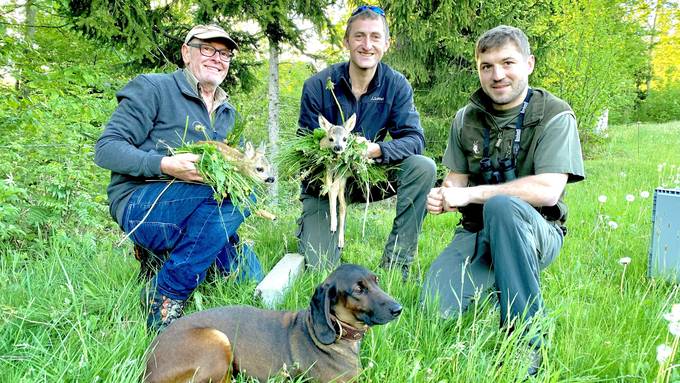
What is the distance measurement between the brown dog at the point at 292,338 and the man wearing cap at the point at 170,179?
0.73 metres

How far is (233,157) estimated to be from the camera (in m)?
3.62

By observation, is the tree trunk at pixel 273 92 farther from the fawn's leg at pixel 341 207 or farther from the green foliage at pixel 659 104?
the green foliage at pixel 659 104

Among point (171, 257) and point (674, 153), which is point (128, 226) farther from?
point (674, 153)

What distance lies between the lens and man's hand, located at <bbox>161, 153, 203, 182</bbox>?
3412 mm

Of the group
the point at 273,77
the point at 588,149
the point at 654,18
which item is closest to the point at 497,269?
the point at 273,77

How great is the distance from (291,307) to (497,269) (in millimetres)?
1441

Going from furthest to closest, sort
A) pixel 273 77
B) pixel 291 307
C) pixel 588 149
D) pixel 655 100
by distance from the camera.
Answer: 1. pixel 655 100
2. pixel 588 149
3. pixel 273 77
4. pixel 291 307

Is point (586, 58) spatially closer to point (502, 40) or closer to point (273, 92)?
point (273, 92)

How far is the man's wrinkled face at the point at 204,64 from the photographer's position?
391 cm

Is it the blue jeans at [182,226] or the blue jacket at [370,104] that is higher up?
the blue jacket at [370,104]

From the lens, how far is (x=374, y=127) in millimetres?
4848

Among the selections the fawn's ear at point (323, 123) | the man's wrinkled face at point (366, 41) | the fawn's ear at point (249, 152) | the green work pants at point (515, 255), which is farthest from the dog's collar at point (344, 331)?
the man's wrinkled face at point (366, 41)

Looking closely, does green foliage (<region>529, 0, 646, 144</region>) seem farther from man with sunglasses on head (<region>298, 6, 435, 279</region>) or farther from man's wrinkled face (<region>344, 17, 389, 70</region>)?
man's wrinkled face (<region>344, 17, 389, 70</region>)

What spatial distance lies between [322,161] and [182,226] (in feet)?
4.35
